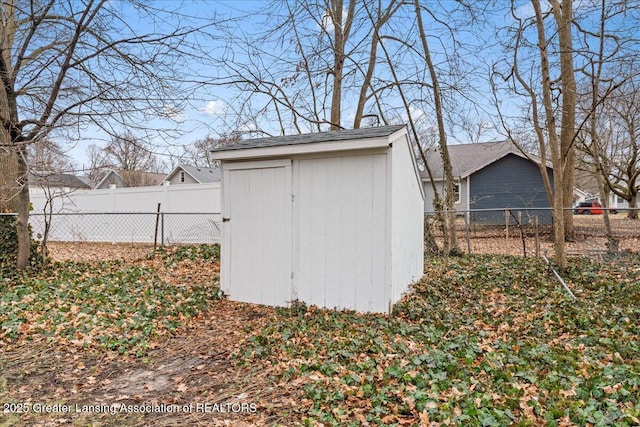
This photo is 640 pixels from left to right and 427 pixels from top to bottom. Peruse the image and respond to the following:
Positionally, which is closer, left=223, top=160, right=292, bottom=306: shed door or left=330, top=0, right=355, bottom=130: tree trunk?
left=223, top=160, right=292, bottom=306: shed door

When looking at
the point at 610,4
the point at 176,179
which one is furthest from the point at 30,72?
the point at 176,179

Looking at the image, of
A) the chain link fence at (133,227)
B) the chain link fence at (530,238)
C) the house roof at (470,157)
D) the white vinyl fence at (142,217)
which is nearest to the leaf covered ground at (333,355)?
the chain link fence at (530,238)

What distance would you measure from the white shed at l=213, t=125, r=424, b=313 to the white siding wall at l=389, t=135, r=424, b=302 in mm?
14

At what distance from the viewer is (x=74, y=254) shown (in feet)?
28.0

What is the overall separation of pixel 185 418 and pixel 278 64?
7.63 metres

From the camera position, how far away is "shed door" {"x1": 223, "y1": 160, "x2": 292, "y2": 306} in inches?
185

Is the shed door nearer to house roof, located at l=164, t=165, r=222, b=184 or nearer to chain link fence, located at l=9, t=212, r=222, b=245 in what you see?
chain link fence, located at l=9, t=212, r=222, b=245

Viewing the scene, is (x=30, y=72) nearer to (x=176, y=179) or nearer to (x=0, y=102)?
(x=0, y=102)

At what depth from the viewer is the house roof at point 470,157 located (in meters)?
17.1

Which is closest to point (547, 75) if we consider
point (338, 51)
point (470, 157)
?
point (338, 51)

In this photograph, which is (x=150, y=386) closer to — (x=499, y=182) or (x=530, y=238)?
(x=530, y=238)

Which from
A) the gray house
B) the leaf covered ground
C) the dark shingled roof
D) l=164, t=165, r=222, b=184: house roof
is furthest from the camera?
l=164, t=165, r=222, b=184: house roof

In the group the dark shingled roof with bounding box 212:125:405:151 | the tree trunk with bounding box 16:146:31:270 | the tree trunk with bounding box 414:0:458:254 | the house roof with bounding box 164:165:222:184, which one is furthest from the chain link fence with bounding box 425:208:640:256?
the house roof with bounding box 164:165:222:184

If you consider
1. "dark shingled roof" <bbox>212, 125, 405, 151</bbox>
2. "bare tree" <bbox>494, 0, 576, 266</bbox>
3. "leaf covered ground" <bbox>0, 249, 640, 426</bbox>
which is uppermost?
"bare tree" <bbox>494, 0, 576, 266</bbox>
